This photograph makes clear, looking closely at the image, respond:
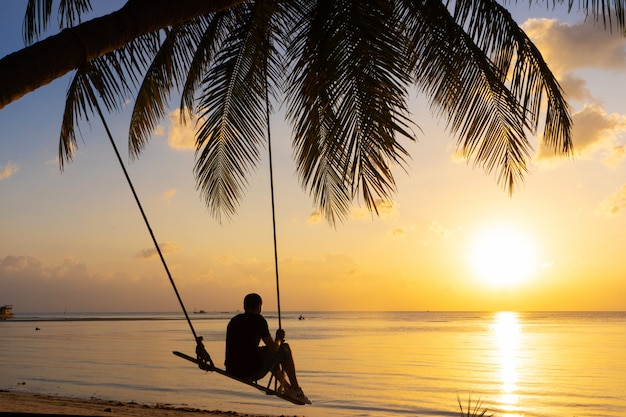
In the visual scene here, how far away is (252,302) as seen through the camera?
21.6 feet

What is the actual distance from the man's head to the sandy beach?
5.81 meters

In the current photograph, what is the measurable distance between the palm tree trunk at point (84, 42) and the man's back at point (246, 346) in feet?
10.3

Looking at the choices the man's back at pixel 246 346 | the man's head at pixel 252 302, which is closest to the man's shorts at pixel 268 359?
the man's back at pixel 246 346

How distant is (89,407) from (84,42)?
34.1 feet

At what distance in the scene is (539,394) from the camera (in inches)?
711

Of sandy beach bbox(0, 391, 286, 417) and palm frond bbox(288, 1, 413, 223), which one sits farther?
sandy beach bbox(0, 391, 286, 417)

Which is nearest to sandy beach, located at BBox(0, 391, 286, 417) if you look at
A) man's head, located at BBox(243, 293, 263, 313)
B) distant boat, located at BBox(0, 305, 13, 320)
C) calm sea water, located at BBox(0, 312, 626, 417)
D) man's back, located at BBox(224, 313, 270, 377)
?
calm sea water, located at BBox(0, 312, 626, 417)

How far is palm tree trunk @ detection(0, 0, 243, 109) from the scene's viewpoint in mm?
3809

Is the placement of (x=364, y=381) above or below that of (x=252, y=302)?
below

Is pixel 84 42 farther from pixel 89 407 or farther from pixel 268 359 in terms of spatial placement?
pixel 89 407

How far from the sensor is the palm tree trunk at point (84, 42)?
12.5 ft

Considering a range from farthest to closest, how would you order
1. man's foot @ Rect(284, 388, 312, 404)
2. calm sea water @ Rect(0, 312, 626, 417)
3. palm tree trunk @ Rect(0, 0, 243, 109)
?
1. calm sea water @ Rect(0, 312, 626, 417)
2. man's foot @ Rect(284, 388, 312, 404)
3. palm tree trunk @ Rect(0, 0, 243, 109)

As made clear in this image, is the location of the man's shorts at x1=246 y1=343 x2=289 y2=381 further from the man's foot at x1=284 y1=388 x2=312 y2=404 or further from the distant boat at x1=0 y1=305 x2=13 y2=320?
the distant boat at x1=0 y1=305 x2=13 y2=320

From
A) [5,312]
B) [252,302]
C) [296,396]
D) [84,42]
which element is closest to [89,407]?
[296,396]
